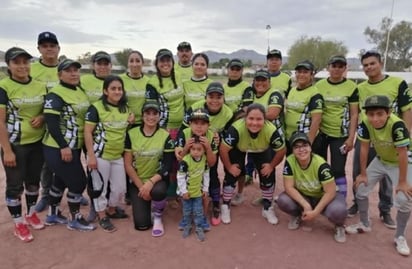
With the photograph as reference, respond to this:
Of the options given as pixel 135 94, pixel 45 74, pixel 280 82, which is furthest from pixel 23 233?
pixel 280 82

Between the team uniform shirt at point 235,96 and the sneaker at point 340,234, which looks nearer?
the sneaker at point 340,234

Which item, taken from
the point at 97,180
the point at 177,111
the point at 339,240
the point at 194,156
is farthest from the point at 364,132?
the point at 97,180

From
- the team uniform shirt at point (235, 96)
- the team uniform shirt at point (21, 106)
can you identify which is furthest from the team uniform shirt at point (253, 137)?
the team uniform shirt at point (21, 106)

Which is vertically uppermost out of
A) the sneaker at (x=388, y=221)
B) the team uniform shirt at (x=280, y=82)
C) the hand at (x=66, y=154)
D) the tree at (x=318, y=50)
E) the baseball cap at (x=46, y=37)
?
the tree at (x=318, y=50)

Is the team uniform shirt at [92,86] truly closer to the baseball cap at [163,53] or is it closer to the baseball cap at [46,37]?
the baseball cap at [46,37]

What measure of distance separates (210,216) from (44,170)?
2.40 meters

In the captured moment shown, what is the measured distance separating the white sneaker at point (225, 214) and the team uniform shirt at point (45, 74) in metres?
2.73

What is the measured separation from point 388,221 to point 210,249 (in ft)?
8.03

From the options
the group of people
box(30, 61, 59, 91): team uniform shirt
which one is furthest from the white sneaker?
box(30, 61, 59, 91): team uniform shirt

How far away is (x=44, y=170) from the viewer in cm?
486

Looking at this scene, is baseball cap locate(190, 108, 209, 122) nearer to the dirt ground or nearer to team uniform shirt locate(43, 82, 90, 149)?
team uniform shirt locate(43, 82, 90, 149)

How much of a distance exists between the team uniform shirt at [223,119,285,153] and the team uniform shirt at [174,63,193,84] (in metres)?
1.10

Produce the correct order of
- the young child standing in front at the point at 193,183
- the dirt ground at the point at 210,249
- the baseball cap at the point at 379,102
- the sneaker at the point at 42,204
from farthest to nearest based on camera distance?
1. the sneaker at the point at 42,204
2. the young child standing in front at the point at 193,183
3. the baseball cap at the point at 379,102
4. the dirt ground at the point at 210,249

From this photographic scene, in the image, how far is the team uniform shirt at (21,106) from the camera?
3902 mm
